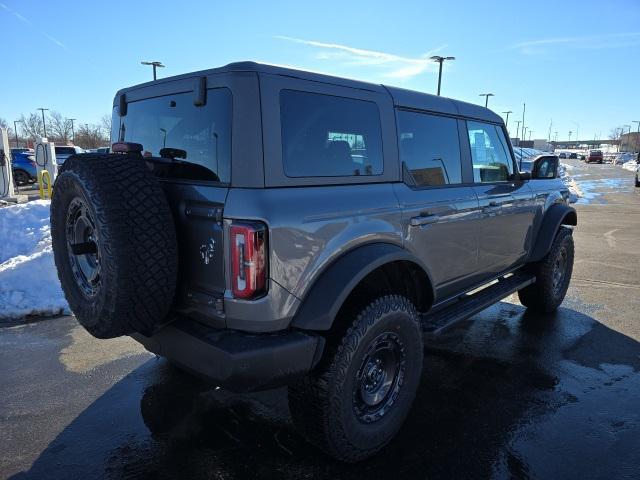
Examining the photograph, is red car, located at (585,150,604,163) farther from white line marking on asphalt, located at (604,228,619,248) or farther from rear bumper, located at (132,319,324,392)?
rear bumper, located at (132,319,324,392)

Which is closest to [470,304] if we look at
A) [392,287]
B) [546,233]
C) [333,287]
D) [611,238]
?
[392,287]

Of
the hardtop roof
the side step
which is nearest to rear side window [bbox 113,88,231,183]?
the hardtop roof

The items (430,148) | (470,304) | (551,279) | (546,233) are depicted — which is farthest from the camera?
(551,279)

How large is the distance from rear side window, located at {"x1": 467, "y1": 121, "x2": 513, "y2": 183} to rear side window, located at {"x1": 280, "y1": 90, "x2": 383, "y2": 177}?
1.37 meters

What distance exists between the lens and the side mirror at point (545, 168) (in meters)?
4.66

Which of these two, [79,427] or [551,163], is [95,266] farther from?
[551,163]

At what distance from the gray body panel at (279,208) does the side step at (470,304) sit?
40 cm

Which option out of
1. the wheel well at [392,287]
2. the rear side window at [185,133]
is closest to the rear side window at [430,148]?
the wheel well at [392,287]

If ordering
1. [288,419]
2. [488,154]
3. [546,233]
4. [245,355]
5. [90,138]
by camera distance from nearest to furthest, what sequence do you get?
1. [245,355]
2. [288,419]
3. [488,154]
4. [546,233]
5. [90,138]

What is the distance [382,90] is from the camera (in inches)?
118

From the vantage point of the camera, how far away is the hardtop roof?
90.8 inches

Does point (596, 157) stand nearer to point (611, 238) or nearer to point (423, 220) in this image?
point (611, 238)

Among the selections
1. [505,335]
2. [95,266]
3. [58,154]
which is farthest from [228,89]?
[58,154]

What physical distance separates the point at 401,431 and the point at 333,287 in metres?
1.26
